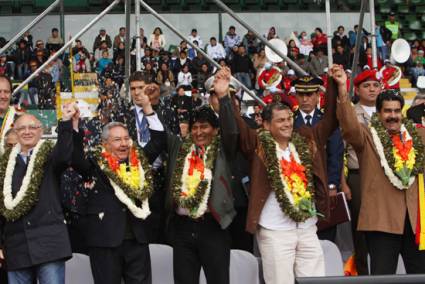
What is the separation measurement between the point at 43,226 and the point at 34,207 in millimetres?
140

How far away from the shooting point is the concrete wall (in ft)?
75.3

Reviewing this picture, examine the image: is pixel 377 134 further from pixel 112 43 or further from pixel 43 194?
pixel 112 43

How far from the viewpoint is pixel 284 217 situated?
657cm

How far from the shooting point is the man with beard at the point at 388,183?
673 centimetres

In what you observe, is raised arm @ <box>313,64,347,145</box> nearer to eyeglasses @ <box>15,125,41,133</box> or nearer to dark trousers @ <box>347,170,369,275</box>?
dark trousers @ <box>347,170,369,275</box>

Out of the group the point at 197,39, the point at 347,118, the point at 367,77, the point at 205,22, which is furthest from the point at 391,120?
the point at 205,22

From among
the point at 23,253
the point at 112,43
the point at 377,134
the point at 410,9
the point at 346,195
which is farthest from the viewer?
the point at 410,9

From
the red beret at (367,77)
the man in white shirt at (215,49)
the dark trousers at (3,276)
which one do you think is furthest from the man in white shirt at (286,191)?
the man in white shirt at (215,49)

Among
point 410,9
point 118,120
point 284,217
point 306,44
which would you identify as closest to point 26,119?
point 118,120

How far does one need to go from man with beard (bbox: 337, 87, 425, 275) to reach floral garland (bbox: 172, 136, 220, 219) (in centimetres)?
95

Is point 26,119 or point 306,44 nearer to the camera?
point 26,119

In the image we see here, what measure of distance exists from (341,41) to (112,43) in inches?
209

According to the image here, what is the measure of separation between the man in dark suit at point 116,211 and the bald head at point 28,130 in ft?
1.06

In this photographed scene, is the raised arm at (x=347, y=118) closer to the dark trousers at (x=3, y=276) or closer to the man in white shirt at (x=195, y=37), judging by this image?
the dark trousers at (x=3, y=276)
